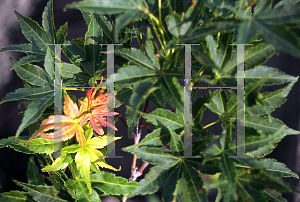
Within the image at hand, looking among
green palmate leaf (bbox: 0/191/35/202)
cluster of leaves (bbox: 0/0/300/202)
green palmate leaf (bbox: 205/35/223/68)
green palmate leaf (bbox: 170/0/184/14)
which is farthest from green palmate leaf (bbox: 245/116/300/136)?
green palmate leaf (bbox: 0/191/35/202)

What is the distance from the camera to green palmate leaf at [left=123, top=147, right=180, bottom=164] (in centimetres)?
35

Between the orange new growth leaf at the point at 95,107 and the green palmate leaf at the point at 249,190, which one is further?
the orange new growth leaf at the point at 95,107

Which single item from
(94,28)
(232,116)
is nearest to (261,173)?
(232,116)

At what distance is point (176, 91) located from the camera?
0.30 metres

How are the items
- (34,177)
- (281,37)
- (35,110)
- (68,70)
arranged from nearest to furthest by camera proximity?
(281,37) → (35,110) → (68,70) → (34,177)

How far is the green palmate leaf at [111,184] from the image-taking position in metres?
0.46

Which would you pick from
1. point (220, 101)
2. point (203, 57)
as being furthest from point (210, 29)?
point (220, 101)

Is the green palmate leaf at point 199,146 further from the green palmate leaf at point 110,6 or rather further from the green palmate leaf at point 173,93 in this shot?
the green palmate leaf at point 110,6

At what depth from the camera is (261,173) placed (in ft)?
0.97

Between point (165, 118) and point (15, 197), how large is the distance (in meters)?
0.36

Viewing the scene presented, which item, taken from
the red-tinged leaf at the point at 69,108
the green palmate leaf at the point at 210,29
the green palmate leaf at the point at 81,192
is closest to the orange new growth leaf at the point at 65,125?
the red-tinged leaf at the point at 69,108

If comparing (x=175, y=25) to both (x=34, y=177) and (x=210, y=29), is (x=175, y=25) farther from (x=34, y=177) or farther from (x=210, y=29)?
(x=34, y=177)

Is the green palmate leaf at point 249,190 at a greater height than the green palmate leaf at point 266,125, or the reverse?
the green palmate leaf at point 266,125

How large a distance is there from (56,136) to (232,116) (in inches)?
11.0
